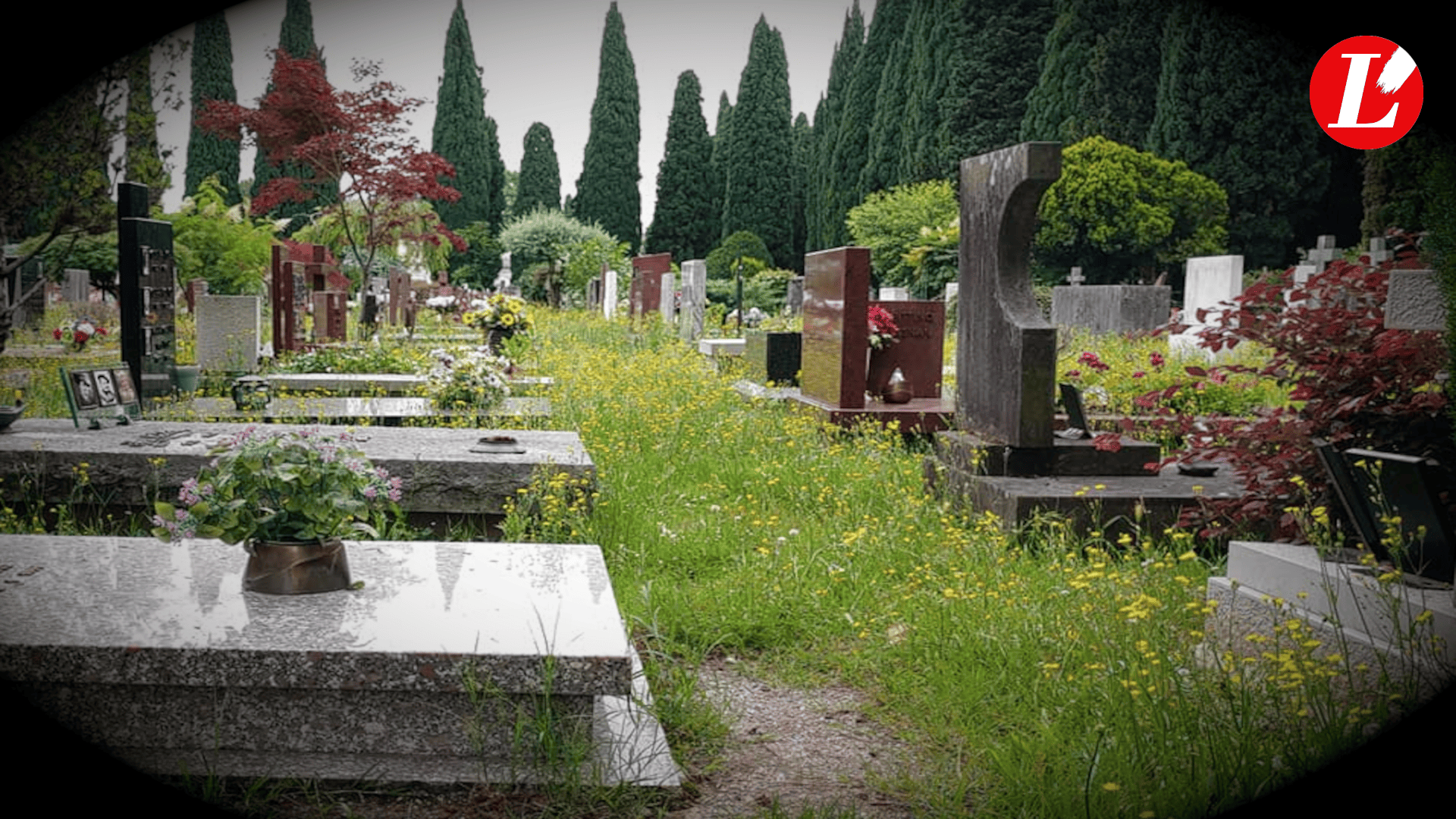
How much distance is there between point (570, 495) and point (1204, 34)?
922 inches

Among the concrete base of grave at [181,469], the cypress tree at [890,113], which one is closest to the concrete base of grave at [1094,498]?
the concrete base of grave at [181,469]

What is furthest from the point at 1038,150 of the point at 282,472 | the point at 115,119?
the point at 115,119

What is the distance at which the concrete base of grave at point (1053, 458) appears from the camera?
5.94 metres

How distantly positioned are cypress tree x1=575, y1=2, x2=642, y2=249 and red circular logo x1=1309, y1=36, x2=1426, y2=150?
1428cm

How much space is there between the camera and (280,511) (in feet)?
10.3

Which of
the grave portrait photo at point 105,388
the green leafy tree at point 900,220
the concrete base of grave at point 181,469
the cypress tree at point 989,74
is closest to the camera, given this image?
the concrete base of grave at point 181,469

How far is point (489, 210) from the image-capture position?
39906 millimetres

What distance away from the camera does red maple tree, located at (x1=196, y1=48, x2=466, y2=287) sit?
15.5 m

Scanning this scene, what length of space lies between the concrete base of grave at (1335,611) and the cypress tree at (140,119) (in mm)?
7617

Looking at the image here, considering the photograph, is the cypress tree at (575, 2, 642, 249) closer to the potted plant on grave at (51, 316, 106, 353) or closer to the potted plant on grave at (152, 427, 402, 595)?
the potted plant on grave at (51, 316, 106, 353)

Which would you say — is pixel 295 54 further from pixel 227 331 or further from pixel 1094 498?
pixel 1094 498

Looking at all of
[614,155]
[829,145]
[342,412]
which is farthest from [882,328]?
[614,155]

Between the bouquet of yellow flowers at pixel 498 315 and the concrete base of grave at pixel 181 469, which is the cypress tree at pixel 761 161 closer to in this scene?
the bouquet of yellow flowers at pixel 498 315

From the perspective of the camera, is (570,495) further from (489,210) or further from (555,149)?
(555,149)
